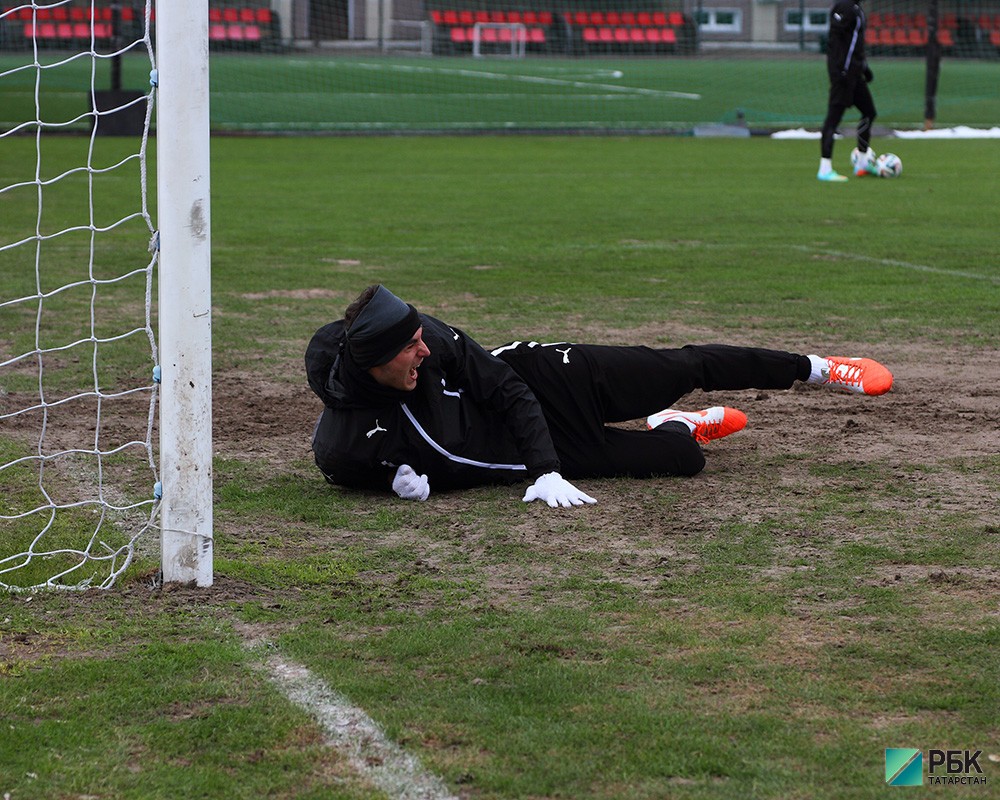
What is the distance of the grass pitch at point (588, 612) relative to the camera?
10.7 feet

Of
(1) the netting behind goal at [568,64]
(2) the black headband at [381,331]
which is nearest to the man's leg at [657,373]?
(2) the black headband at [381,331]

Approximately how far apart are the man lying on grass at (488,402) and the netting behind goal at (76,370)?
747mm

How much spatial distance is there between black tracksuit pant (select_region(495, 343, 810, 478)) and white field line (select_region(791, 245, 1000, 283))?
17.8 feet

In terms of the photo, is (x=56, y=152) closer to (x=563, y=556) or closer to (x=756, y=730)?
(x=563, y=556)

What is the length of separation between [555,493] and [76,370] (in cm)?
351

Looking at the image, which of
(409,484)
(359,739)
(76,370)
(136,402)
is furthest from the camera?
(76,370)

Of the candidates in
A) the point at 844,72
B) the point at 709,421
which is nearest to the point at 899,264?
the point at 709,421

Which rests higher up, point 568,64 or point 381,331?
point 568,64

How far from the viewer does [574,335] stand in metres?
8.51

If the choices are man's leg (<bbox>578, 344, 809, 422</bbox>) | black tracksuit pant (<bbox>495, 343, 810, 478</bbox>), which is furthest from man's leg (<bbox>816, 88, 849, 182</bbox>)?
black tracksuit pant (<bbox>495, 343, 810, 478</bbox>)

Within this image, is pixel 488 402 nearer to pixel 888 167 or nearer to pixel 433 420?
pixel 433 420

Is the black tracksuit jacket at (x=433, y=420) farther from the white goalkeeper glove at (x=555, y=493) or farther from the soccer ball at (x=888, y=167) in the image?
the soccer ball at (x=888, y=167)

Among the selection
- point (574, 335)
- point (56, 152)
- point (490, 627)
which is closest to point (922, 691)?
point (490, 627)

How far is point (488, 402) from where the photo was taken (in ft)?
18.0
